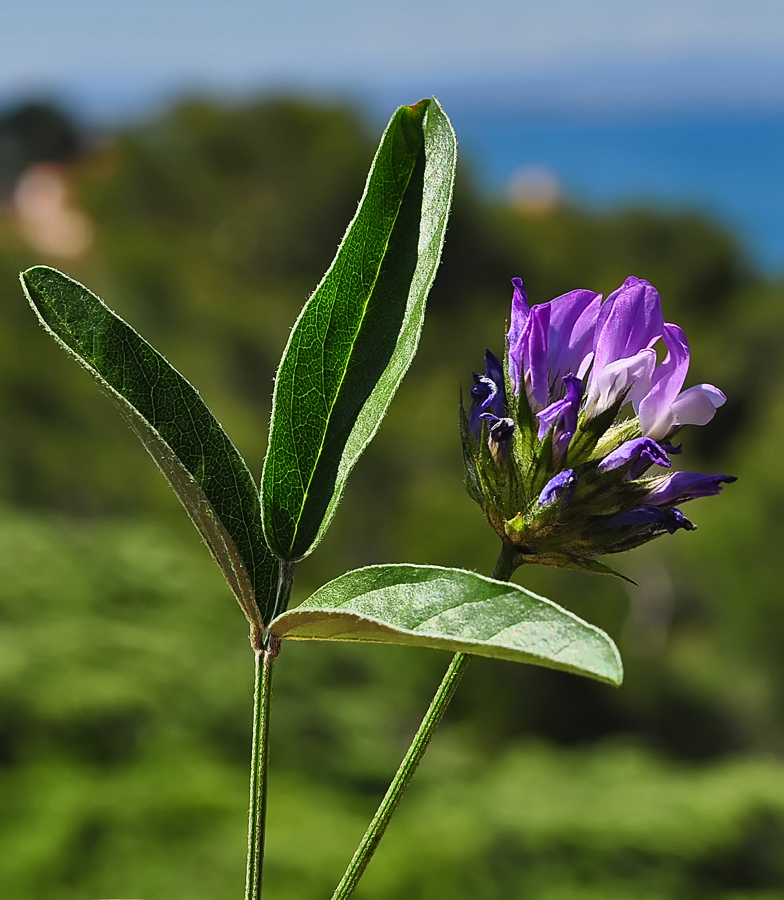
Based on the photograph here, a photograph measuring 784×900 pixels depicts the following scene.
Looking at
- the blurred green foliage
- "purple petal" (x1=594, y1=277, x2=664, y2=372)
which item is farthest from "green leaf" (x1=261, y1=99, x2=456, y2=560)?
the blurred green foliage

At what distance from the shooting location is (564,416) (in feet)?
1.86

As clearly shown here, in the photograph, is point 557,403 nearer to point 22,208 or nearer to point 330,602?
point 330,602

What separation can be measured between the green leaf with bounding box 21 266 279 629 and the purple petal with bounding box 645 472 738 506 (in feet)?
0.72

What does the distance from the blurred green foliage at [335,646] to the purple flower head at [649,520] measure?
184 cm

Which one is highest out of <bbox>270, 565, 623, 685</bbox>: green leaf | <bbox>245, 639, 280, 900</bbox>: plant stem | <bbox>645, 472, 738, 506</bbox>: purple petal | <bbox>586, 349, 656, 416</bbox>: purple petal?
<bbox>586, 349, 656, 416</bbox>: purple petal


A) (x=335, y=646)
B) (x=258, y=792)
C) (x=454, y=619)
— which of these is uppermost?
(x=454, y=619)

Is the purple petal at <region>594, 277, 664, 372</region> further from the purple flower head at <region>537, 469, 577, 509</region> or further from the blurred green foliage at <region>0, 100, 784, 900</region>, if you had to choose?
the blurred green foliage at <region>0, 100, 784, 900</region>

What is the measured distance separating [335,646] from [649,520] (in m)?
3.27

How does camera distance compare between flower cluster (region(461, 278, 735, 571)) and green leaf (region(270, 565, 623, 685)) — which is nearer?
green leaf (region(270, 565, 623, 685))

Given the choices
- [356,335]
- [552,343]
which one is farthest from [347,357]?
[552,343]

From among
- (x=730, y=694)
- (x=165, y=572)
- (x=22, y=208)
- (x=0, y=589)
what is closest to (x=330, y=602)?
(x=0, y=589)

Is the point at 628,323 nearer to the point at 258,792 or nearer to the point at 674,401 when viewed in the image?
the point at 674,401

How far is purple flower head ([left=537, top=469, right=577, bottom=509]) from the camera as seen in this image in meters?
0.55

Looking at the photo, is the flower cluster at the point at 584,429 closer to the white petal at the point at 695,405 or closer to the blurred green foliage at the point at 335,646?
the white petal at the point at 695,405
